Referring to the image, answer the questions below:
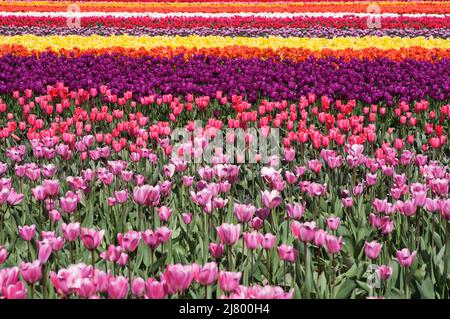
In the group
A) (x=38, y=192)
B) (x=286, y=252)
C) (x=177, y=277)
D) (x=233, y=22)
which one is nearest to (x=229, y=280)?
(x=177, y=277)

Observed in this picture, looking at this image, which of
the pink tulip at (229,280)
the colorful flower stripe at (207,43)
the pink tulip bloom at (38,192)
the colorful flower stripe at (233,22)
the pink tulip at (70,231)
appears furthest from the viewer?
the colorful flower stripe at (233,22)

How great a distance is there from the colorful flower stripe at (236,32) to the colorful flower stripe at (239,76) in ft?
28.2

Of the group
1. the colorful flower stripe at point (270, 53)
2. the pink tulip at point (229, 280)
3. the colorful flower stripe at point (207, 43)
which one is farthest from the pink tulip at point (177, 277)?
the colorful flower stripe at point (207, 43)

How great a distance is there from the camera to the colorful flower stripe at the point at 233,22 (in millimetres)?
21016

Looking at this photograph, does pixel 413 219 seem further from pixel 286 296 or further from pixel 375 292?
pixel 286 296

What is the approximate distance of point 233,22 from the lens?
70.7 feet

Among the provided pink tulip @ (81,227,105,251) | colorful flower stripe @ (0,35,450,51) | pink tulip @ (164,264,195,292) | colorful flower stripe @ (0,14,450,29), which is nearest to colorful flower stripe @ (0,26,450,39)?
colorful flower stripe @ (0,14,450,29)

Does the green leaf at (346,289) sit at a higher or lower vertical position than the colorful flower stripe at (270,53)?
lower

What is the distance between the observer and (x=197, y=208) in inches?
166

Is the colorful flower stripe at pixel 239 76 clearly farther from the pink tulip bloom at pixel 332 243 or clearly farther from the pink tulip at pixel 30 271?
the pink tulip at pixel 30 271

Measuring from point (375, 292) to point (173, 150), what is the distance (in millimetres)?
2591

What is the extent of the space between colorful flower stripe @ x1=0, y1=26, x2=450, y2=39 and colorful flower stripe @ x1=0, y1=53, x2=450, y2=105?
338 inches

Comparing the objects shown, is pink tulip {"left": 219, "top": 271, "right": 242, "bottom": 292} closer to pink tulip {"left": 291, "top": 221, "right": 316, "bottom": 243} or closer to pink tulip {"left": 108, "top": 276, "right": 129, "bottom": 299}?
pink tulip {"left": 108, "top": 276, "right": 129, "bottom": 299}
